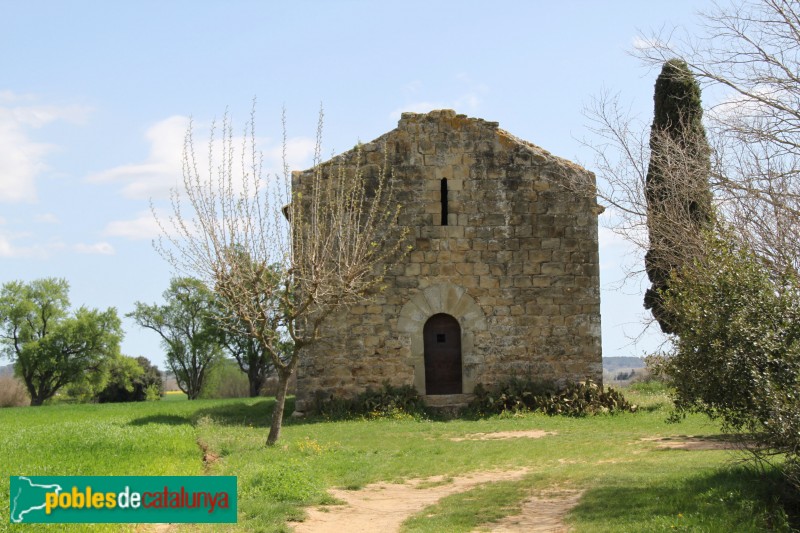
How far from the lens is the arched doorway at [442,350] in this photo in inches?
712

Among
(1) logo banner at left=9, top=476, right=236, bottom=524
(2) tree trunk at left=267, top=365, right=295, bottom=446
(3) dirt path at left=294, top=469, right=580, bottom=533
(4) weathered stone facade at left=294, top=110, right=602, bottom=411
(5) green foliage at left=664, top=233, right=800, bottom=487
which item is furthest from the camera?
(4) weathered stone facade at left=294, top=110, right=602, bottom=411

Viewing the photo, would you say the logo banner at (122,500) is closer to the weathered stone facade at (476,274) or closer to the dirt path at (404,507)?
the dirt path at (404,507)

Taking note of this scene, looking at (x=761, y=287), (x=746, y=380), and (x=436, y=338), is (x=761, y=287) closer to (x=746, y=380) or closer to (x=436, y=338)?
(x=746, y=380)

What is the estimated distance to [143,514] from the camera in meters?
7.67

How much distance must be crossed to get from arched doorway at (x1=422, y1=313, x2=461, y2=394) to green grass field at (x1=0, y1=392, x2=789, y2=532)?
5.47 feet

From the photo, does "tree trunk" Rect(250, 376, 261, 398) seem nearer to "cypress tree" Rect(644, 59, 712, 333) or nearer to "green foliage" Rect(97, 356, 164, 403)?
"green foliage" Rect(97, 356, 164, 403)

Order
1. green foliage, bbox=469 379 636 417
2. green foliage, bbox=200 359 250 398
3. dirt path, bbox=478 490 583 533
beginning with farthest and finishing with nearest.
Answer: green foliage, bbox=200 359 250 398 < green foliage, bbox=469 379 636 417 < dirt path, bbox=478 490 583 533

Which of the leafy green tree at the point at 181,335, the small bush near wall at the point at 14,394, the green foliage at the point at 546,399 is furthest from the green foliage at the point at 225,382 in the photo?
the green foliage at the point at 546,399

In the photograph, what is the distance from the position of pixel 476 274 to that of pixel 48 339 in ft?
112

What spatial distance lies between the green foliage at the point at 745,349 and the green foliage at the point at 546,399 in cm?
836

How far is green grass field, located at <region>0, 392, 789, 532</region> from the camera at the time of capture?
8.19 m

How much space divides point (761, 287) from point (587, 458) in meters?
4.63

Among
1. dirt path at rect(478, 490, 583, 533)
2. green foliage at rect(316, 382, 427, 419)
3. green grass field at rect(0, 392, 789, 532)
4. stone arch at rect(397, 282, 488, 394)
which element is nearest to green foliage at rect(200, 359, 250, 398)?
green grass field at rect(0, 392, 789, 532)

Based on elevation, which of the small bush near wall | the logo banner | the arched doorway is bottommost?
the small bush near wall
